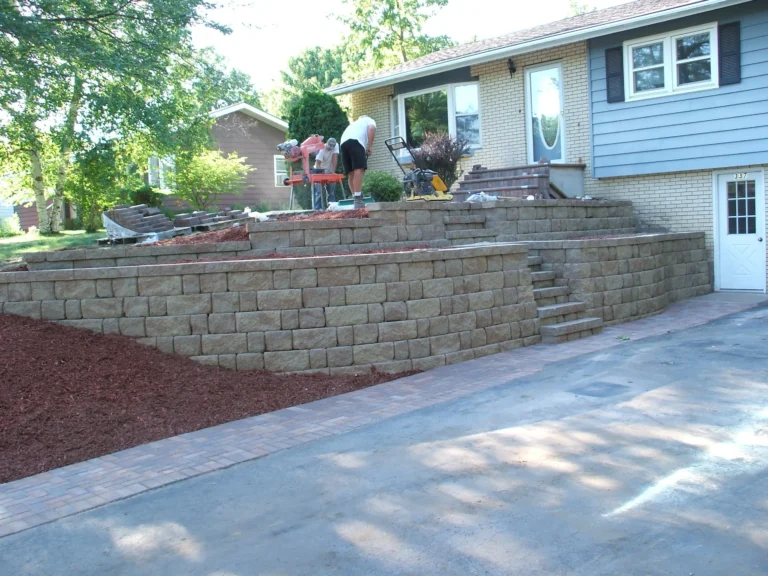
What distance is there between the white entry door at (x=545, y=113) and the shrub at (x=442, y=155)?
1.59 metres

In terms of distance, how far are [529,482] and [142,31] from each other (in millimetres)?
12595

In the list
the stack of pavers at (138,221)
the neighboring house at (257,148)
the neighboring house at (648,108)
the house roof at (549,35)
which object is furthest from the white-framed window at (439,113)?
the neighboring house at (257,148)

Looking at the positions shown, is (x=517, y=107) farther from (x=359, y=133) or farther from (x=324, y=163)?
(x=359, y=133)

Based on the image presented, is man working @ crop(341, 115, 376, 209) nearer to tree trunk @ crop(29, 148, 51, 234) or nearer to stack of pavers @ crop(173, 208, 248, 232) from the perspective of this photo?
stack of pavers @ crop(173, 208, 248, 232)

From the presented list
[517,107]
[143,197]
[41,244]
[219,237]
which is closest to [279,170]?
[143,197]

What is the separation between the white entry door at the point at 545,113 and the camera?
15602 millimetres

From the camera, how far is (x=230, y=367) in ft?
26.1

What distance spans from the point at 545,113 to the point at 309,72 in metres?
41.7

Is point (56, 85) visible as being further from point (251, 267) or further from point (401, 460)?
point (401, 460)

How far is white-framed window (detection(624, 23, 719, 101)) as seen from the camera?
1320 centimetres

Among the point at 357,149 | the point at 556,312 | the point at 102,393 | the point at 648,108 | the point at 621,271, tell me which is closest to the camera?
the point at 102,393

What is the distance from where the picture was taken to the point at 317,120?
18828 mm

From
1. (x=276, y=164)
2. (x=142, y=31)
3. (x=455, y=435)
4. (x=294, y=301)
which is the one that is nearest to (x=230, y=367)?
(x=294, y=301)

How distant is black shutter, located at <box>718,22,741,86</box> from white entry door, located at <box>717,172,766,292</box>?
5.53ft
